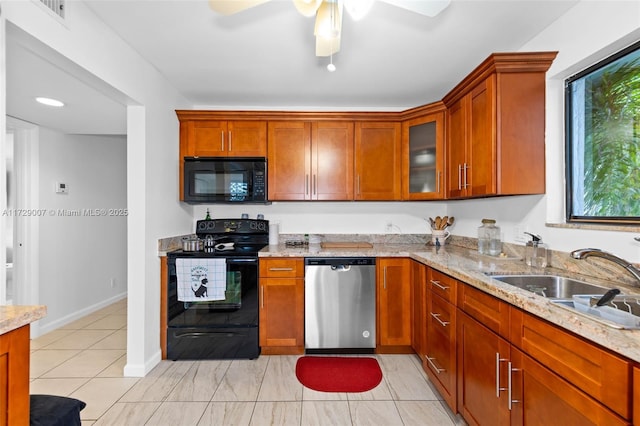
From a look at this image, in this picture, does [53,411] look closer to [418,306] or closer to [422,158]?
[418,306]

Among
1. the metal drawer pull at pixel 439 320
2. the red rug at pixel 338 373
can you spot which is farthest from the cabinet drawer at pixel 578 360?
the red rug at pixel 338 373

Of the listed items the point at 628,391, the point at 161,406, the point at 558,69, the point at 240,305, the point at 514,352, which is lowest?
the point at 161,406

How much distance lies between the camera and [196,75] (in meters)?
2.60

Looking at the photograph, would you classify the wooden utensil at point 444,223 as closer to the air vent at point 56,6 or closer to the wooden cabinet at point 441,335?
the wooden cabinet at point 441,335

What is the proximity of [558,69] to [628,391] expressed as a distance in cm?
179

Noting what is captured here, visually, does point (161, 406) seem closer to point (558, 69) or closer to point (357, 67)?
point (357, 67)

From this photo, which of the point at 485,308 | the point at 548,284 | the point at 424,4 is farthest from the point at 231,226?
the point at 548,284

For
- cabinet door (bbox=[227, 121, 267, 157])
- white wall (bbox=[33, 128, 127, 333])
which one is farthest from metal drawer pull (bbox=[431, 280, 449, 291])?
white wall (bbox=[33, 128, 127, 333])

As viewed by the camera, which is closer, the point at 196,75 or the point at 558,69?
the point at 558,69

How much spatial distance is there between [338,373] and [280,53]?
8.07ft

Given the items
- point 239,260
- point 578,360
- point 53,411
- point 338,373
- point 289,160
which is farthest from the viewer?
point 289,160

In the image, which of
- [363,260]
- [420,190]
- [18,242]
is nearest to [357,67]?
[420,190]

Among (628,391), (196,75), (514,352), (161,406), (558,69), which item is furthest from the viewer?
(196,75)

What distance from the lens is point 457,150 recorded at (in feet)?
7.98
